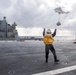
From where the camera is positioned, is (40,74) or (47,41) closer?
(40,74)

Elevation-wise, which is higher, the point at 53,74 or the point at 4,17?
the point at 4,17

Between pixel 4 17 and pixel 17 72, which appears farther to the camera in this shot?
pixel 4 17

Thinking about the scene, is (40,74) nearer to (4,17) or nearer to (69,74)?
(69,74)

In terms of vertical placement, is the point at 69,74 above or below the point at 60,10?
below

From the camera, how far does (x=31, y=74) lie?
32.9 feet

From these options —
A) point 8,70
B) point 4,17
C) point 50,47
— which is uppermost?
point 4,17

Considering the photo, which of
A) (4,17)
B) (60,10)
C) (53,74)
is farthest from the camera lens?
(60,10)

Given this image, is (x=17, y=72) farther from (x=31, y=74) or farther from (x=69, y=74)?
(x=69, y=74)

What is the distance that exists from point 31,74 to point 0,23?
4451 inches

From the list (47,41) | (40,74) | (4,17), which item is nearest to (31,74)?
(40,74)

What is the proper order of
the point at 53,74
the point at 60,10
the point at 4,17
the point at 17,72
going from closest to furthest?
the point at 53,74 < the point at 17,72 < the point at 4,17 < the point at 60,10

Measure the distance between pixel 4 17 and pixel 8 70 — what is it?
108715mm

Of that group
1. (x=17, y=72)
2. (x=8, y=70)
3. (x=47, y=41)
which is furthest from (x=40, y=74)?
(x=47, y=41)

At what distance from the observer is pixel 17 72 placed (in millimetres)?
10570
